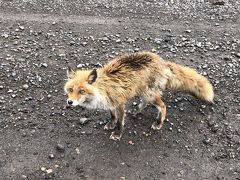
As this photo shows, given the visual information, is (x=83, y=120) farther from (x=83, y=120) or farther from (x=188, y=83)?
(x=188, y=83)

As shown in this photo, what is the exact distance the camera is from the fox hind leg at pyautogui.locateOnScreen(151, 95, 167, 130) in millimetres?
8080

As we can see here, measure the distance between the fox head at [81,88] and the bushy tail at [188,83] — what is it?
192cm

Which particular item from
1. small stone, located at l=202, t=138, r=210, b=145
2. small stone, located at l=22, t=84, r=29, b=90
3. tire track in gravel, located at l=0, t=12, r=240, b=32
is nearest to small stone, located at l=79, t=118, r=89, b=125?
small stone, located at l=22, t=84, r=29, b=90

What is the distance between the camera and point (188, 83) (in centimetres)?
834

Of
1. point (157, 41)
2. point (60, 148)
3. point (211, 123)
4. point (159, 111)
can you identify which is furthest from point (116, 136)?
point (157, 41)

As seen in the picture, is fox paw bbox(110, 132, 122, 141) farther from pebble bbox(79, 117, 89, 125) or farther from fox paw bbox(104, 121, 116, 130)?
pebble bbox(79, 117, 89, 125)

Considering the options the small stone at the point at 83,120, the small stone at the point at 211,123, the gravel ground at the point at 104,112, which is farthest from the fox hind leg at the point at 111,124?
the small stone at the point at 211,123

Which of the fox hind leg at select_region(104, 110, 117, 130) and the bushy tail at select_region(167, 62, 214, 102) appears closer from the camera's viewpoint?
the bushy tail at select_region(167, 62, 214, 102)

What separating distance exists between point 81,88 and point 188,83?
2636 mm

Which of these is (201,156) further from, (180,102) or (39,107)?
(39,107)

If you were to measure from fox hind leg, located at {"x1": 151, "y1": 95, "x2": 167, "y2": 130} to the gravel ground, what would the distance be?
0.15 m

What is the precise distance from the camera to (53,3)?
12.8m

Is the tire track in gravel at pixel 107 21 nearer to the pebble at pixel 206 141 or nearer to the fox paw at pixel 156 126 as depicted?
the fox paw at pixel 156 126

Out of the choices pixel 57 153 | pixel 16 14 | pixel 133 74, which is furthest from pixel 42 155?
pixel 16 14
